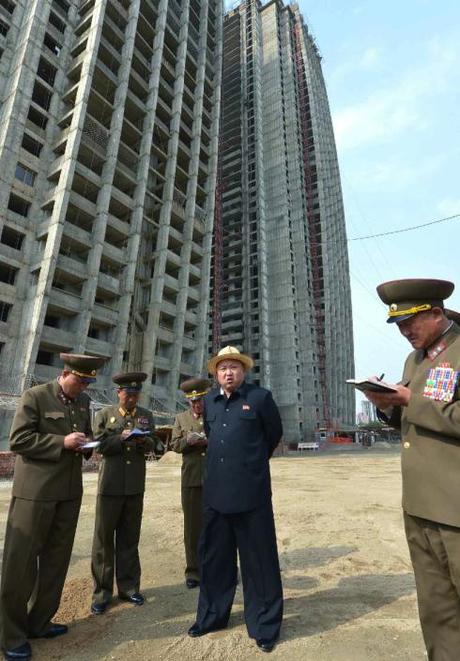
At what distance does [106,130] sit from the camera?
119ft

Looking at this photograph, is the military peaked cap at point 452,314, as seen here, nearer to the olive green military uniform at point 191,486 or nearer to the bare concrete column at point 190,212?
the olive green military uniform at point 191,486

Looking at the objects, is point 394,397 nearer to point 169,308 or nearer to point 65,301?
point 65,301

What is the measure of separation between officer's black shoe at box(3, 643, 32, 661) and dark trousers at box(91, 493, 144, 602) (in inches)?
33.9

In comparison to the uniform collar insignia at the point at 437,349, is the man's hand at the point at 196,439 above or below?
below

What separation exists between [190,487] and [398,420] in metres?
3.15

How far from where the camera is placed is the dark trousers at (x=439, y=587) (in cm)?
203

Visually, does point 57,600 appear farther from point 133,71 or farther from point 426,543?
point 133,71

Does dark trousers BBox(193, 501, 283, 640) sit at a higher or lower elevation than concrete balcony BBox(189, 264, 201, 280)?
lower

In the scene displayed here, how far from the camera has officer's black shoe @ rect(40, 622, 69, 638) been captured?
3198 millimetres

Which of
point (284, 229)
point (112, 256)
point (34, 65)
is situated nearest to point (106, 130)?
point (34, 65)

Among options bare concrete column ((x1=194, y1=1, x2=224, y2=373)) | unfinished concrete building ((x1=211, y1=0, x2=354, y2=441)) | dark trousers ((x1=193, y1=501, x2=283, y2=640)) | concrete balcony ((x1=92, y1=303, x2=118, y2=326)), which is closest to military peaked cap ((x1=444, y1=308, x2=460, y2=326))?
dark trousers ((x1=193, y1=501, x2=283, y2=640))

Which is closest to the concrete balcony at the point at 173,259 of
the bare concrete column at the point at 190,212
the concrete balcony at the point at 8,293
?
the bare concrete column at the point at 190,212

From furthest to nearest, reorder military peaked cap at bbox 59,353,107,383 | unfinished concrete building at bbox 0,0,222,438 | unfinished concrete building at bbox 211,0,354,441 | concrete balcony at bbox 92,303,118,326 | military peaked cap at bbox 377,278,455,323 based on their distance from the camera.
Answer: unfinished concrete building at bbox 211,0,354,441
concrete balcony at bbox 92,303,118,326
unfinished concrete building at bbox 0,0,222,438
military peaked cap at bbox 59,353,107,383
military peaked cap at bbox 377,278,455,323

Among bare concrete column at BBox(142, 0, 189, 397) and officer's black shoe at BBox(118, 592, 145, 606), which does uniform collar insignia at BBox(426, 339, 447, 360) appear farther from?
bare concrete column at BBox(142, 0, 189, 397)
